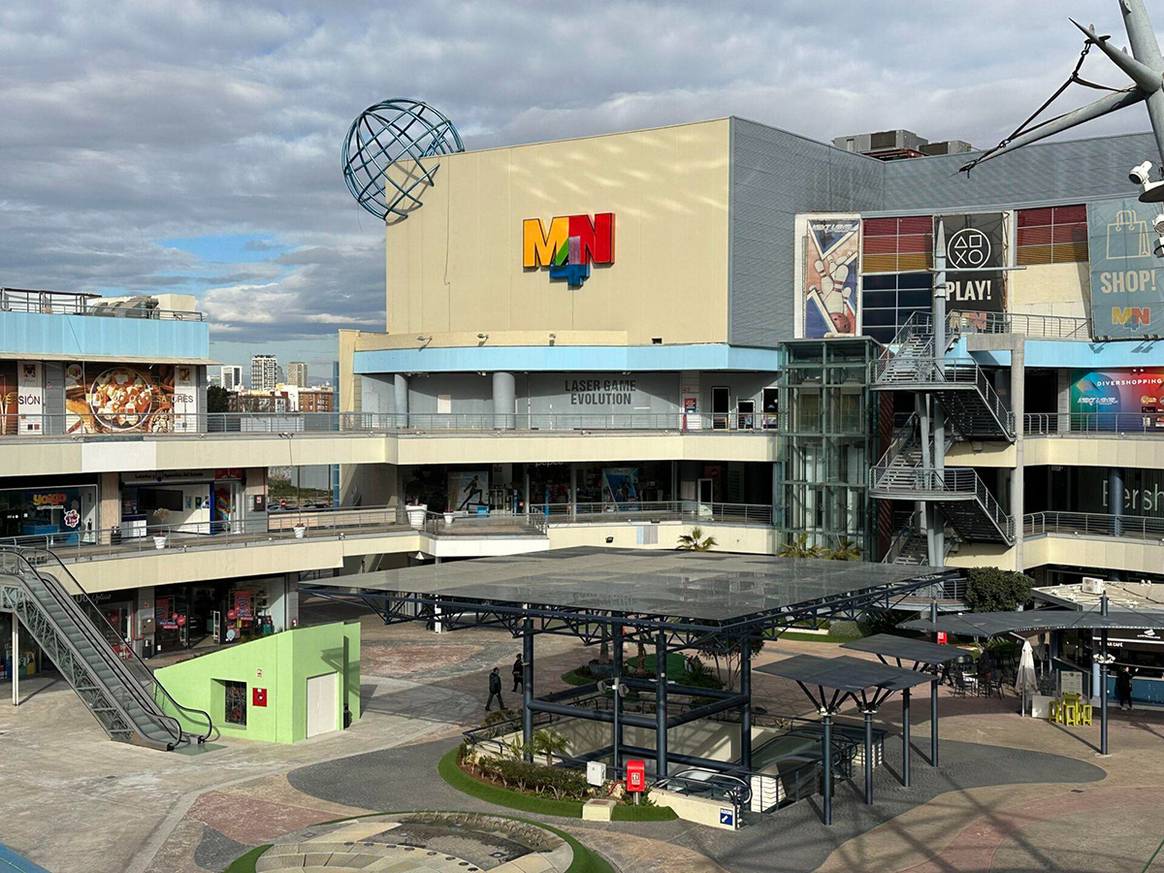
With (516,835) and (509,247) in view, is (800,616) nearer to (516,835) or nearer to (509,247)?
(516,835)

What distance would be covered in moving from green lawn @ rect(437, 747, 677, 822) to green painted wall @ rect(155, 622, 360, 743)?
6.81 metres

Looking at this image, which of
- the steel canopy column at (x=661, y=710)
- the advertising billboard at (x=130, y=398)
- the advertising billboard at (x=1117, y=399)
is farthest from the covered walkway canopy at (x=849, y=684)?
the advertising billboard at (x=1117, y=399)

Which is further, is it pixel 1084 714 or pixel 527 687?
pixel 1084 714

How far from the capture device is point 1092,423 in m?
63.9

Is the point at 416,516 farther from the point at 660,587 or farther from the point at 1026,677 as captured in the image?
the point at 1026,677

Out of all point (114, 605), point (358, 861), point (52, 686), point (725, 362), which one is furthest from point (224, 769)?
point (725, 362)

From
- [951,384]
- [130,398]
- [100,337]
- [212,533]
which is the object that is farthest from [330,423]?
[951,384]

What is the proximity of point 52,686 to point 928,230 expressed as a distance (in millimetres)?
50371

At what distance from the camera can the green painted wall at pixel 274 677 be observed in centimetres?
3822

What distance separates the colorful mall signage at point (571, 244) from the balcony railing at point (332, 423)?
854cm

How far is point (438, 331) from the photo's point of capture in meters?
79.9

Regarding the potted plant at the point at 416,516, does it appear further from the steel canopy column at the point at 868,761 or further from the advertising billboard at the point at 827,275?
the steel canopy column at the point at 868,761

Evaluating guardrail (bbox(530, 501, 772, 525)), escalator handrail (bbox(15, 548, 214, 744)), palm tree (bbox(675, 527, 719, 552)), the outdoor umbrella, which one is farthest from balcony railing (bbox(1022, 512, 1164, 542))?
escalator handrail (bbox(15, 548, 214, 744))

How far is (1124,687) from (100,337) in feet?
137
